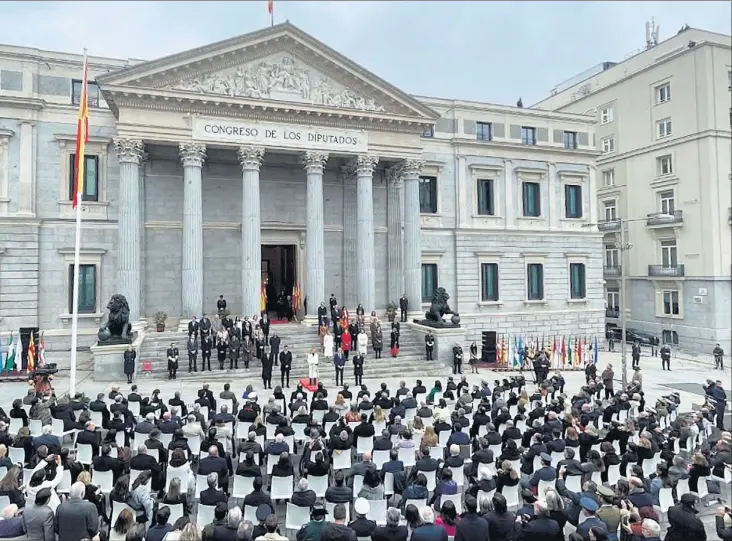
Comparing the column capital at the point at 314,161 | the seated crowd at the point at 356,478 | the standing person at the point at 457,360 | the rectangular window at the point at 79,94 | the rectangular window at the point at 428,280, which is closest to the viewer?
the seated crowd at the point at 356,478

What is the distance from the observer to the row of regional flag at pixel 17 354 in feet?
78.6

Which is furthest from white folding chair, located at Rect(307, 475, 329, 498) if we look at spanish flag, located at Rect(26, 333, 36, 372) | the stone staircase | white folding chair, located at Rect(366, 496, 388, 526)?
spanish flag, located at Rect(26, 333, 36, 372)

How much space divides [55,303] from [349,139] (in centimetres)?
1816

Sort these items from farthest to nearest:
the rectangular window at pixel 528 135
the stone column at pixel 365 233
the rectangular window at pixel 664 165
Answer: the rectangular window at pixel 664 165 < the rectangular window at pixel 528 135 < the stone column at pixel 365 233

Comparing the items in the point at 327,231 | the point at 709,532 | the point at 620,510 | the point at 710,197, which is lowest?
the point at 709,532

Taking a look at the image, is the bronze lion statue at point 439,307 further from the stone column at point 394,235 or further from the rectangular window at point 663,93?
the rectangular window at point 663,93

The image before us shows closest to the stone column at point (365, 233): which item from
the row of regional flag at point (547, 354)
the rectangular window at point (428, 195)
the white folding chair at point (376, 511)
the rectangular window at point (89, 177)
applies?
the rectangular window at point (428, 195)

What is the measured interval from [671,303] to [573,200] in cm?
1135

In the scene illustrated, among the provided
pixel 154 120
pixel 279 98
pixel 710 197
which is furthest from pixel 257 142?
pixel 710 197

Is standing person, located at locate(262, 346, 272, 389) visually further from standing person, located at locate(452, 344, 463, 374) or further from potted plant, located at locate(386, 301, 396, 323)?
potted plant, located at locate(386, 301, 396, 323)

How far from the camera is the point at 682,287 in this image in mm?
39438

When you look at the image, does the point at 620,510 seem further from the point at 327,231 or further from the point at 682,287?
the point at 682,287

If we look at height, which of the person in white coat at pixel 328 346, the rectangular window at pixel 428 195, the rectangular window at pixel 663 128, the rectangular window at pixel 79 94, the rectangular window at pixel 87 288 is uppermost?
the rectangular window at pixel 663 128

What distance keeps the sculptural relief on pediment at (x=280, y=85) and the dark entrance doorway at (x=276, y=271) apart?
31.2ft
